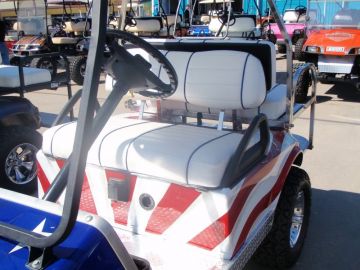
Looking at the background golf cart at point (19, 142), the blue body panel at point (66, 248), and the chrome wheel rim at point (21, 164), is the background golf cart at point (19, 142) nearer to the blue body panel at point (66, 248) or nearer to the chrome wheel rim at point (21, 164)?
the chrome wheel rim at point (21, 164)

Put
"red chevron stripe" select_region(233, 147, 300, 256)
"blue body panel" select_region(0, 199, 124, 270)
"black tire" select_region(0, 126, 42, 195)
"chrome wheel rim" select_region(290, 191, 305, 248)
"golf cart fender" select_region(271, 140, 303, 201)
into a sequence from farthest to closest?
"black tire" select_region(0, 126, 42, 195) < "chrome wheel rim" select_region(290, 191, 305, 248) < "golf cart fender" select_region(271, 140, 303, 201) < "red chevron stripe" select_region(233, 147, 300, 256) < "blue body panel" select_region(0, 199, 124, 270)

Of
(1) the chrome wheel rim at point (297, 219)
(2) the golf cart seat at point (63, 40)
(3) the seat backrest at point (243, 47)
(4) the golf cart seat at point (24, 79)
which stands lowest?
(1) the chrome wheel rim at point (297, 219)

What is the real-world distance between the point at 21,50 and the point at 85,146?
27.5 feet

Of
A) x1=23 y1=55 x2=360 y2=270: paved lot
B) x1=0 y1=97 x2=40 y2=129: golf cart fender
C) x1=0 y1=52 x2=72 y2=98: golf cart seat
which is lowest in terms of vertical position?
x1=23 y1=55 x2=360 y2=270: paved lot

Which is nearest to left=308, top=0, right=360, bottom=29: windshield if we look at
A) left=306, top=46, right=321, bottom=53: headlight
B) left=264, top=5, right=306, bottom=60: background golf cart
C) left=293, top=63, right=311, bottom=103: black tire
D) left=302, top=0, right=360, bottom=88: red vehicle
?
left=302, top=0, right=360, bottom=88: red vehicle

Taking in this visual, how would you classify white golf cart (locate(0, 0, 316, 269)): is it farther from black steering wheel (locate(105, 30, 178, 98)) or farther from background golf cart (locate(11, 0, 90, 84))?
background golf cart (locate(11, 0, 90, 84))

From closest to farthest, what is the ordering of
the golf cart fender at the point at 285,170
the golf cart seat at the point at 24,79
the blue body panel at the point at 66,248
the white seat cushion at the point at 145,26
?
the blue body panel at the point at 66,248, the golf cart fender at the point at 285,170, the golf cart seat at the point at 24,79, the white seat cushion at the point at 145,26

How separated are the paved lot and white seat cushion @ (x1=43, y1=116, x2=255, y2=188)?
76 cm

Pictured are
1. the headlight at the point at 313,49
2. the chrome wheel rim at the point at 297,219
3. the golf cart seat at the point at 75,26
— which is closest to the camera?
the chrome wheel rim at the point at 297,219

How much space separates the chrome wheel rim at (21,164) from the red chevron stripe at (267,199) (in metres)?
1.71

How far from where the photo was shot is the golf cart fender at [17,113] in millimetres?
2723

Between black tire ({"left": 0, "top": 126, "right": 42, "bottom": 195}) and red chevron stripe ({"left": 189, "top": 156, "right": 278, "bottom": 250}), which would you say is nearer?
red chevron stripe ({"left": 189, "top": 156, "right": 278, "bottom": 250})

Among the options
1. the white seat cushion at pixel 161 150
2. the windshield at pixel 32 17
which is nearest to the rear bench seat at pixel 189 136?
the white seat cushion at pixel 161 150

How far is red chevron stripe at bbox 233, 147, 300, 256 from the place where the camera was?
166 centimetres
